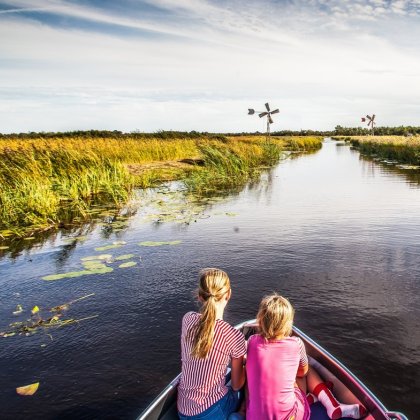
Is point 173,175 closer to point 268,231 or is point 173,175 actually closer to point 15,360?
point 268,231

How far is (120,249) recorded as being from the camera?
8.77 meters

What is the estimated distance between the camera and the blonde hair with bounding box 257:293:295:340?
2.70m

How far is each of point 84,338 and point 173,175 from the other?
16636 mm

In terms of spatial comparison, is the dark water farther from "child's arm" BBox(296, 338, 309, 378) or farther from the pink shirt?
the pink shirt

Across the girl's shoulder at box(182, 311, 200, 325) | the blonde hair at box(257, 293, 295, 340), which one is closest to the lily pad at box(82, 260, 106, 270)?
the girl's shoulder at box(182, 311, 200, 325)

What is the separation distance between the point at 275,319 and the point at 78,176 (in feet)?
42.4

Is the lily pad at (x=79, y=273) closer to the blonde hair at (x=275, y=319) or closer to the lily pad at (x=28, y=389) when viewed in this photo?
the lily pad at (x=28, y=389)

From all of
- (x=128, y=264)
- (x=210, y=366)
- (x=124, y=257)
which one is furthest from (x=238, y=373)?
(x=124, y=257)

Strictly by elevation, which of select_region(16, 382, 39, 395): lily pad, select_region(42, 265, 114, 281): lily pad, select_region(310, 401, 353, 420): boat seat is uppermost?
select_region(310, 401, 353, 420): boat seat

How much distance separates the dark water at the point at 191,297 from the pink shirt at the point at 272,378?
1.62 meters

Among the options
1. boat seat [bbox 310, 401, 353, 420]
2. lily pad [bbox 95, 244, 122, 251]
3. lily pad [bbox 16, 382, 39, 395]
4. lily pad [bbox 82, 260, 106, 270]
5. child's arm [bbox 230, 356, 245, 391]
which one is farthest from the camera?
lily pad [bbox 95, 244, 122, 251]

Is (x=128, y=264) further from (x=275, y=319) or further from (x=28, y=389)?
(x=275, y=319)

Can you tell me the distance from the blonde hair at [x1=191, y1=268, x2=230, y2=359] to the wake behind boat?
1.65 feet


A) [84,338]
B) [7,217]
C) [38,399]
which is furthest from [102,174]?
[38,399]
